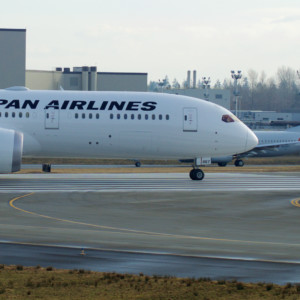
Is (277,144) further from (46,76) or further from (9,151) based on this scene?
(9,151)

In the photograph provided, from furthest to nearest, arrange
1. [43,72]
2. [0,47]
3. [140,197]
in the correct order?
[43,72] → [0,47] → [140,197]

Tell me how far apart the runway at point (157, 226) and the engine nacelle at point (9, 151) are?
942 mm

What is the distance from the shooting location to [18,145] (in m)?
35.3

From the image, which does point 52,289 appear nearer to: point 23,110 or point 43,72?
point 23,110

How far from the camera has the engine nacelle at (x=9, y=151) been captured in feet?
114

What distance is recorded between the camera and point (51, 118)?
37000 millimetres

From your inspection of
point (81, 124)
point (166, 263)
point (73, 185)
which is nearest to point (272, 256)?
point (166, 263)

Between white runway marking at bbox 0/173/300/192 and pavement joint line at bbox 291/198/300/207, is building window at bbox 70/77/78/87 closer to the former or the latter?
white runway marking at bbox 0/173/300/192

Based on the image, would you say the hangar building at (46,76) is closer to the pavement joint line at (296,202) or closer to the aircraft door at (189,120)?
the aircraft door at (189,120)

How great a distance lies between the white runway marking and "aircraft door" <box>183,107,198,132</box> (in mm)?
3071

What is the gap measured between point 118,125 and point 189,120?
4153mm

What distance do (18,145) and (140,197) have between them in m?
8.80

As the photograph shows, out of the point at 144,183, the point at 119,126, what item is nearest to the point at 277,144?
the point at 119,126

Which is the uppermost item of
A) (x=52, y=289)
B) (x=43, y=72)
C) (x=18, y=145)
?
(x=43, y=72)
